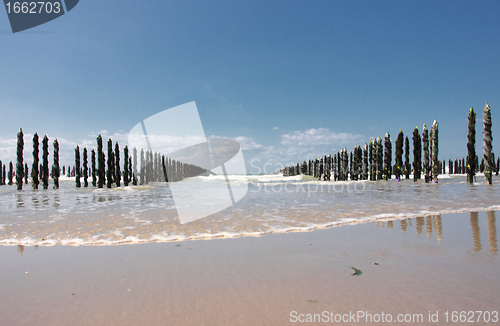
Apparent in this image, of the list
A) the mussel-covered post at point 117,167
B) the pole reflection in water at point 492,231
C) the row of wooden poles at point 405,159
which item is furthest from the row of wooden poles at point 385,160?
the mussel-covered post at point 117,167

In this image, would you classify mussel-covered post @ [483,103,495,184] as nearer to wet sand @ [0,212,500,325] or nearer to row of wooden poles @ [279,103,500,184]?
row of wooden poles @ [279,103,500,184]

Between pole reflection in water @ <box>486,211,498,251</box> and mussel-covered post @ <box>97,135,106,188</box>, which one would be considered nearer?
pole reflection in water @ <box>486,211,498,251</box>

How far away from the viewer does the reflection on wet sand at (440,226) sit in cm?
412

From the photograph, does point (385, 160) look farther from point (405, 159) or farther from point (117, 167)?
point (117, 167)

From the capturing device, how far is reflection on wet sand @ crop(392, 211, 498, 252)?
412 centimetres

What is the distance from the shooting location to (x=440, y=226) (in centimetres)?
549

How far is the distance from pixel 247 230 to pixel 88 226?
12.7ft

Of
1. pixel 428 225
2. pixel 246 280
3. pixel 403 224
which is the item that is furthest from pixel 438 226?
pixel 246 280

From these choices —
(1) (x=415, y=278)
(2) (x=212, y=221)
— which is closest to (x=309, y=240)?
(1) (x=415, y=278)

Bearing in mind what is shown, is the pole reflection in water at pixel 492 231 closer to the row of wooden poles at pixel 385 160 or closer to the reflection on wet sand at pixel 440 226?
the reflection on wet sand at pixel 440 226

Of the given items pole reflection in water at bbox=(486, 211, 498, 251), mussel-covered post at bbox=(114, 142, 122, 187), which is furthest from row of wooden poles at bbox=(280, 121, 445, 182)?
mussel-covered post at bbox=(114, 142, 122, 187)

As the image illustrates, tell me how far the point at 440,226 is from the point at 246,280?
495cm

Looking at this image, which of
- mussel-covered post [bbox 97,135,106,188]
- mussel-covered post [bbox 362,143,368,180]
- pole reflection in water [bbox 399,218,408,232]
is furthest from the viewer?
mussel-covered post [bbox 362,143,368,180]

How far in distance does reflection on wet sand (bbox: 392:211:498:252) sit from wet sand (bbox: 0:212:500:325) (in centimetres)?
5
